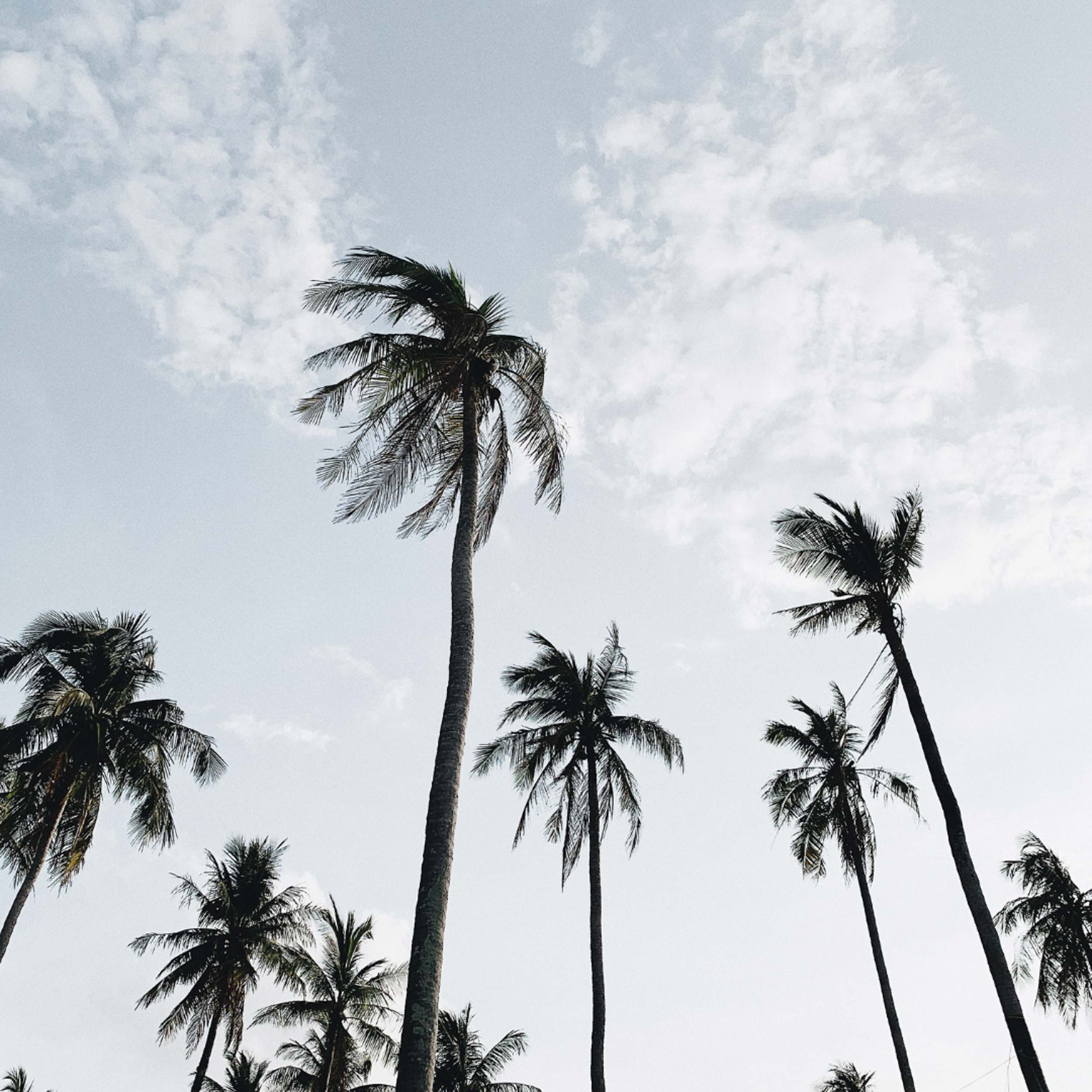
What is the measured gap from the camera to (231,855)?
30594 millimetres

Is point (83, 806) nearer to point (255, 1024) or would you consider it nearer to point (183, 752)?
point (183, 752)

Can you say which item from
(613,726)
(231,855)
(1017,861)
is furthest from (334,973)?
(1017,861)

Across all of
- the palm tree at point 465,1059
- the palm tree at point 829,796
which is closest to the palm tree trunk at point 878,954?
the palm tree at point 829,796

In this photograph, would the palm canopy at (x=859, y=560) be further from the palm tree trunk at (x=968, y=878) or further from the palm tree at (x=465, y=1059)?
the palm tree at (x=465, y=1059)

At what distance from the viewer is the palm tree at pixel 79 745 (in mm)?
20656

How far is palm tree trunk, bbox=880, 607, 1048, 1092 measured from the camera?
13000 millimetres

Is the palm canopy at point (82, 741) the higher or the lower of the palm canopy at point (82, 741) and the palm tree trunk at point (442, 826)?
the higher

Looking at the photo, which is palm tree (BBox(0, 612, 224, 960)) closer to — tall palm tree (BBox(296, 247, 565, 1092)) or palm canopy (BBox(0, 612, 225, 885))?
palm canopy (BBox(0, 612, 225, 885))

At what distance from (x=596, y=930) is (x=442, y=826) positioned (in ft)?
45.1

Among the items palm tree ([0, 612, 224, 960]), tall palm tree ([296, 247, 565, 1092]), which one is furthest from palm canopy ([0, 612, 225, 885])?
tall palm tree ([296, 247, 565, 1092])

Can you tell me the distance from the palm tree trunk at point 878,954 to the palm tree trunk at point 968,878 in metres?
11.0

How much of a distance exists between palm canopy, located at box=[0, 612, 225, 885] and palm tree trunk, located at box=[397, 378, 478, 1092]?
12.0m

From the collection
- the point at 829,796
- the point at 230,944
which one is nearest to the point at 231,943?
the point at 230,944

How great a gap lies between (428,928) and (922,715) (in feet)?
35.5
